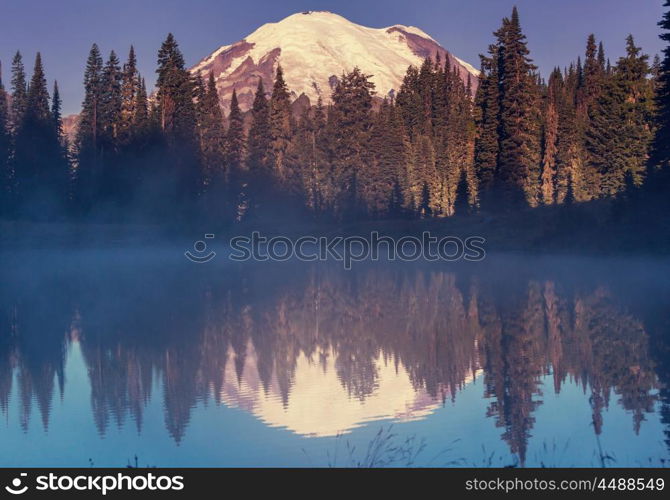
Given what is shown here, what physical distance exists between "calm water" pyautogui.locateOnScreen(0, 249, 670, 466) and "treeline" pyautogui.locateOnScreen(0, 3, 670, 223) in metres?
41.8

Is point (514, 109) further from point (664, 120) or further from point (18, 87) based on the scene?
point (18, 87)

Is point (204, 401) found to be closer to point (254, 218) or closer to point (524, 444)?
point (524, 444)

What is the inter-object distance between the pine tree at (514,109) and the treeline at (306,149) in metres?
0.12

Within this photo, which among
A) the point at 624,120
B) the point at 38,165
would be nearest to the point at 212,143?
the point at 38,165

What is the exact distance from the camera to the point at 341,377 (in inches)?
577

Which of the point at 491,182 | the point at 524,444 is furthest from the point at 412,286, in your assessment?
the point at 491,182

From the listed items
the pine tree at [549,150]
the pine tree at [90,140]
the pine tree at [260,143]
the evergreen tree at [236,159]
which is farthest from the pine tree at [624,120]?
the pine tree at [90,140]

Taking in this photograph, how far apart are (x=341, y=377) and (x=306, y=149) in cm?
8825

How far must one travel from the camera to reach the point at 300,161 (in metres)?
96.9

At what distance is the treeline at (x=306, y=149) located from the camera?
69188 mm

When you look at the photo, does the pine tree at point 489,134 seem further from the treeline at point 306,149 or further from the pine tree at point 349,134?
the pine tree at point 349,134

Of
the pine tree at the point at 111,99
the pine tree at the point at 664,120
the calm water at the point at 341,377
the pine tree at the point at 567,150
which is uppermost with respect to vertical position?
the pine tree at the point at 111,99

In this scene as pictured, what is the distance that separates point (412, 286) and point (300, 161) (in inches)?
2556

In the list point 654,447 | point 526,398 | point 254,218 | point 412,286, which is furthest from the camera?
point 254,218
